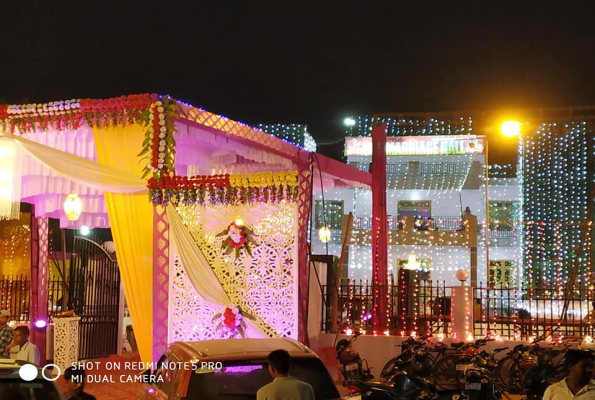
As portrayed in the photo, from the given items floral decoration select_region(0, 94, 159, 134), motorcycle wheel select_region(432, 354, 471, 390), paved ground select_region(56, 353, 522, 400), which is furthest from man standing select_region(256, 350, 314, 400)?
motorcycle wheel select_region(432, 354, 471, 390)

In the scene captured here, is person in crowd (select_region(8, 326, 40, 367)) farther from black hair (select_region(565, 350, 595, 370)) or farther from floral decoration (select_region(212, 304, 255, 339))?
black hair (select_region(565, 350, 595, 370))

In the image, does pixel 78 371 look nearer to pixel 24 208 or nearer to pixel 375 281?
pixel 375 281

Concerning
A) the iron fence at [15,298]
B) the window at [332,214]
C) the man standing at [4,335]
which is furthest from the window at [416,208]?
the man standing at [4,335]

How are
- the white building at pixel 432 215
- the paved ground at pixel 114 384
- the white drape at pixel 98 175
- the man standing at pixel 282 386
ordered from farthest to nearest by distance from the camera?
the white building at pixel 432 215
the paved ground at pixel 114 384
the white drape at pixel 98 175
the man standing at pixel 282 386

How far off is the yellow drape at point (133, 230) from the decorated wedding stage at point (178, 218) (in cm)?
1

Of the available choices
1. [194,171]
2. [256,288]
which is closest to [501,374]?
[256,288]

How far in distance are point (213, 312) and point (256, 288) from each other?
712 millimetres

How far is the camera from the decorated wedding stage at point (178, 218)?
9.34 meters

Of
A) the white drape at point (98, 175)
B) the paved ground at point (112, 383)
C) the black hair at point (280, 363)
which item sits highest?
the white drape at point (98, 175)

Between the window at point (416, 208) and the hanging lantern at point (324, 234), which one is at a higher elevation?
the window at point (416, 208)

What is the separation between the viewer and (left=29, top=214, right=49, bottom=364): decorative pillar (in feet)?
43.1

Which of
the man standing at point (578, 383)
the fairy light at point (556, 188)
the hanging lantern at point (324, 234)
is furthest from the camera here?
the fairy light at point (556, 188)

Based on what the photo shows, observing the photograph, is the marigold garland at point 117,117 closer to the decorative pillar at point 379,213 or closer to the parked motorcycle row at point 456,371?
the parked motorcycle row at point 456,371

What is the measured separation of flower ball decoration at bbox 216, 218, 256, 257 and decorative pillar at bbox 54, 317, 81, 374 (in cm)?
419
